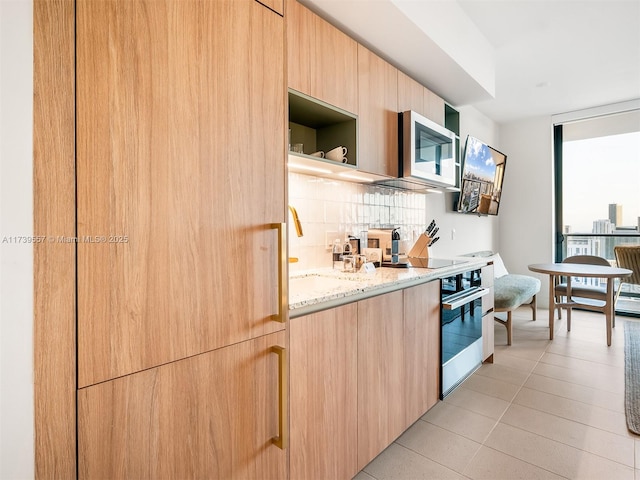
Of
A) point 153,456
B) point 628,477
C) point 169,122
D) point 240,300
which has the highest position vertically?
point 169,122

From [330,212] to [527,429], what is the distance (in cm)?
174

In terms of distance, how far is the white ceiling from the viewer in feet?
6.29

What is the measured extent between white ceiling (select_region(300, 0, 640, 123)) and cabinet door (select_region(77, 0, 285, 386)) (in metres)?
0.97

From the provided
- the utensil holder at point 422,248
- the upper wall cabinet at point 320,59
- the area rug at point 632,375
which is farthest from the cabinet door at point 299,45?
the area rug at point 632,375

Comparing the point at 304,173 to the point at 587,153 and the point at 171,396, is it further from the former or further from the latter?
the point at 587,153

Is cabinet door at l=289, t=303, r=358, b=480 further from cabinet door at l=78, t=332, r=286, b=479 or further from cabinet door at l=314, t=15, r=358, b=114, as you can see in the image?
cabinet door at l=314, t=15, r=358, b=114

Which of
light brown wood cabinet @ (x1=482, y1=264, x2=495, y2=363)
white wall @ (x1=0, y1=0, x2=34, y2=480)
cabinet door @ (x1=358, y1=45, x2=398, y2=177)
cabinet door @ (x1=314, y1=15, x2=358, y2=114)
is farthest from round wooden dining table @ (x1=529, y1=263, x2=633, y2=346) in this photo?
white wall @ (x1=0, y1=0, x2=34, y2=480)

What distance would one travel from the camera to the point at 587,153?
4.72m

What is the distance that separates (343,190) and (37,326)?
1.90m

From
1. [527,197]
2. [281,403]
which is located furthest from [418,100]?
[527,197]

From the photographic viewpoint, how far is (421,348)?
195 cm

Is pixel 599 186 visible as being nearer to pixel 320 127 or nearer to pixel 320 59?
pixel 320 127

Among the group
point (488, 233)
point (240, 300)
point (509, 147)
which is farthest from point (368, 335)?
point (509, 147)

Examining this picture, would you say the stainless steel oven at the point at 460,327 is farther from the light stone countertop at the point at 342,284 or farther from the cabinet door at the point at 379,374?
the cabinet door at the point at 379,374
